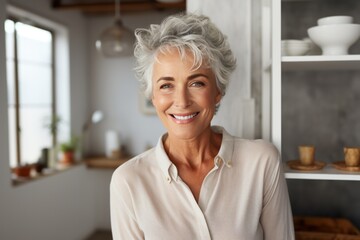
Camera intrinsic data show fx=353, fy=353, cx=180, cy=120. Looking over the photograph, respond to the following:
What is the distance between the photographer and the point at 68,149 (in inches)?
151

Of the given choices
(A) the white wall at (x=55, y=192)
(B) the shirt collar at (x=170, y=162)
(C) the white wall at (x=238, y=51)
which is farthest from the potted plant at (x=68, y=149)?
(B) the shirt collar at (x=170, y=162)

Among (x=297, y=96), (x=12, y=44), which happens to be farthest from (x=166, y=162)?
(x=12, y=44)

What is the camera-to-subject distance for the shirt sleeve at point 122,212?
120 cm

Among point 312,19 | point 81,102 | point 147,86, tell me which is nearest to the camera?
point 147,86

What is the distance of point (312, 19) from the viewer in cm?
172

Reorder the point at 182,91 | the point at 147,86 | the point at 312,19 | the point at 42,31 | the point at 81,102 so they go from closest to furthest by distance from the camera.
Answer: the point at 182,91
the point at 147,86
the point at 312,19
the point at 42,31
the point at 81,102

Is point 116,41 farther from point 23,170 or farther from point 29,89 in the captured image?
point 23,170

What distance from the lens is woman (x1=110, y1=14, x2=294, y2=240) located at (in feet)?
3.79

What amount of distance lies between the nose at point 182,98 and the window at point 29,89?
2.32 metres

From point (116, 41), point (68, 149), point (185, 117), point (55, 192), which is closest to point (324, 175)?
point (185, 117)

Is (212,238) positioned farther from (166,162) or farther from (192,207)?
(166,162)

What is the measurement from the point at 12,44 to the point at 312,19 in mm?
2590

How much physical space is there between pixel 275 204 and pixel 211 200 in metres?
0.24

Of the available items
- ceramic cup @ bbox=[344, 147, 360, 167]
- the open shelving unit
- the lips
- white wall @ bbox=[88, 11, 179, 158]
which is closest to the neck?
the lips
